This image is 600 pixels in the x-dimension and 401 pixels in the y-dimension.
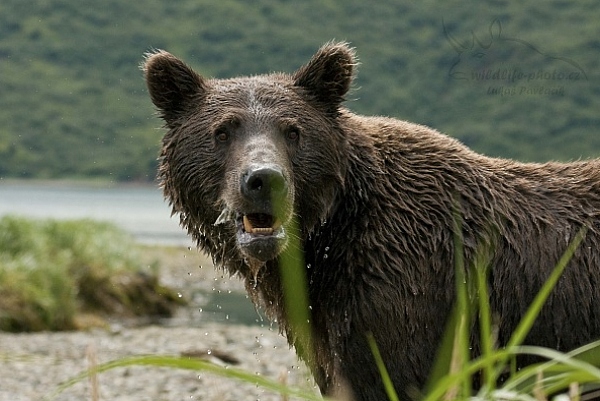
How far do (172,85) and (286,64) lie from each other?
402ft

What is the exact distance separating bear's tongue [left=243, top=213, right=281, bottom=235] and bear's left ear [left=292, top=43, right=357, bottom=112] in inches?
33.7

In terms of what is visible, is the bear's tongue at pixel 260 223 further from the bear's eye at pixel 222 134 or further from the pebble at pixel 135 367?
the pebble at pixel 135 367

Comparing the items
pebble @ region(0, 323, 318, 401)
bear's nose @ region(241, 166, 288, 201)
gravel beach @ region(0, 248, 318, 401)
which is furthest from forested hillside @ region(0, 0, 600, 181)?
bear's nose @ region(241, 166, 288, 201)

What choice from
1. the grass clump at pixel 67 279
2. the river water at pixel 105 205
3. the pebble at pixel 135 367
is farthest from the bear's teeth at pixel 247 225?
the river water at pixel 105 205

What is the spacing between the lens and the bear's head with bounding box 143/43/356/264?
480 centimetres

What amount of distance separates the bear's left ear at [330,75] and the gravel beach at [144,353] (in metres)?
1.33

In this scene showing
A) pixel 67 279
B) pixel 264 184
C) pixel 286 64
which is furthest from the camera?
pixel 286 64

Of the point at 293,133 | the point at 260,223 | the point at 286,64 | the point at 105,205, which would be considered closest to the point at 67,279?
the point at 293,133

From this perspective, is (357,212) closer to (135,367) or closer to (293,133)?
(293,133)

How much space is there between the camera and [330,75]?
541 centimetres

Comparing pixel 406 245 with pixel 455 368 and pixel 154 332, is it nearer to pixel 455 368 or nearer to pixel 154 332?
pixel 455 368

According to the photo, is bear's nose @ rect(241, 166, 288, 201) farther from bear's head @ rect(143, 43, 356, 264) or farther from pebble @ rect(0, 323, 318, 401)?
pebble @ rect(0, 323, 318, 401)

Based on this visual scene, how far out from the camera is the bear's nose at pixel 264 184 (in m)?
4.64

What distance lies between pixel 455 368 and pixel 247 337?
49.6 ft
